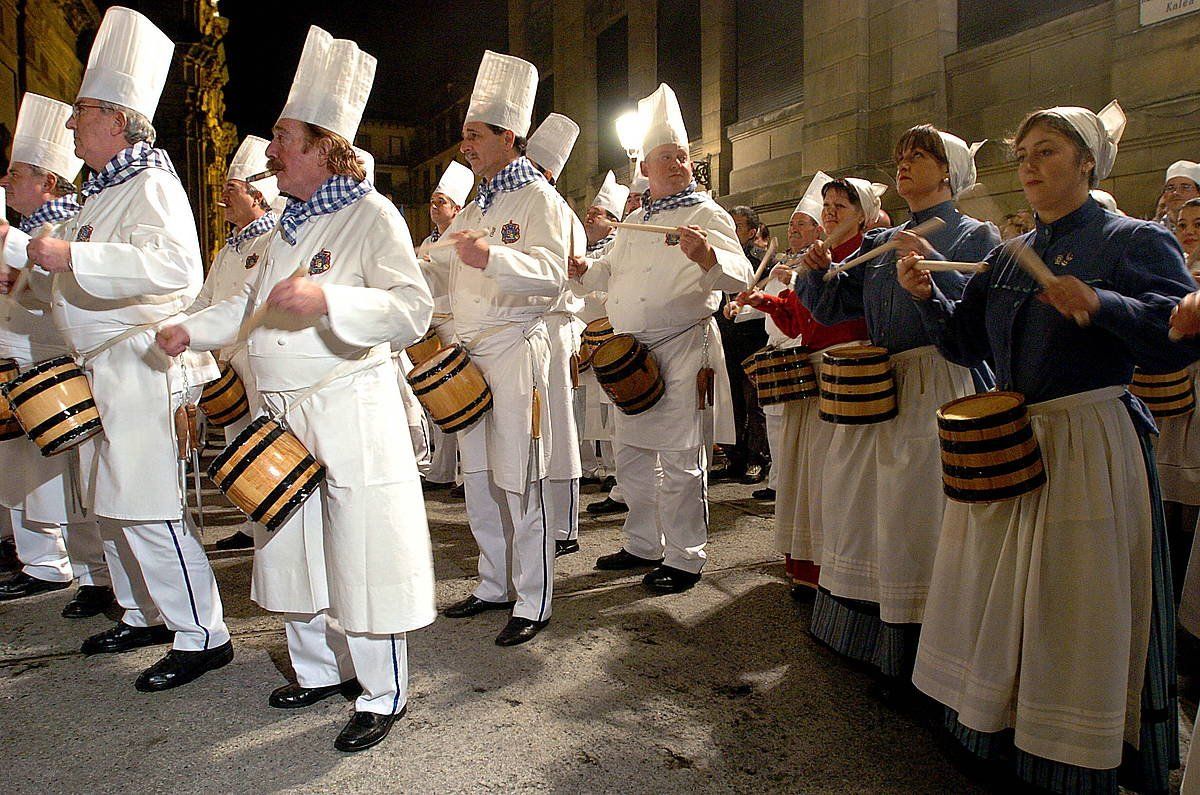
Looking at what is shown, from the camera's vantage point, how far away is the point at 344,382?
8.52 ft

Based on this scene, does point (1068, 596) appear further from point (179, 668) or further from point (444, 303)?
point (444, 303)

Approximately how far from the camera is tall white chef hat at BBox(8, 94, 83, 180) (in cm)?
A: 409

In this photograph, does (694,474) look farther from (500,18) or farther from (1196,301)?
A: (500,18)

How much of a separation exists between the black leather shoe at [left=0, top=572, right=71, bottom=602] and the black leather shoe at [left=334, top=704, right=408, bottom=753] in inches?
99.3

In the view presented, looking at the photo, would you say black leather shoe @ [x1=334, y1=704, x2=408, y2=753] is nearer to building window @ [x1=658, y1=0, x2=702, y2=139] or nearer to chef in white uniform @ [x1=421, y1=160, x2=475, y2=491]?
chef in white uniform @ [x1=421, y1=160, x2=475, y2=491]

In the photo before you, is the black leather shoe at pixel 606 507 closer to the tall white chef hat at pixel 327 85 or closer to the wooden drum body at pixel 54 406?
the wooden drum body at pixel 54 406

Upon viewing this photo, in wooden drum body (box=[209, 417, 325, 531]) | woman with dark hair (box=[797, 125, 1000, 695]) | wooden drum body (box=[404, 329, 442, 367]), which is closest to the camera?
wooden drum body (box=[209, 417, 325, 531])

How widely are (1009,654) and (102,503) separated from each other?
9.76 feet

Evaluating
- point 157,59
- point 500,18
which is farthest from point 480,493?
point 500,18

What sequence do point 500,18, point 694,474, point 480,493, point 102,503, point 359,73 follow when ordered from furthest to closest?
point 500,18, point 694,474, point 480,493, point 102,503, point 359,73

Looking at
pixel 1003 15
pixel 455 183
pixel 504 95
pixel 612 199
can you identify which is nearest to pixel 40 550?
pixel 504 95

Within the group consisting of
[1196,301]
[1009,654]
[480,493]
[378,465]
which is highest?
[1196,301]

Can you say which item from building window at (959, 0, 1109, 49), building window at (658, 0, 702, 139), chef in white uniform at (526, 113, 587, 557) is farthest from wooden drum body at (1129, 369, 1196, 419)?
building window at (658, 0, 702, 139)

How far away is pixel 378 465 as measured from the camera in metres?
2.59
